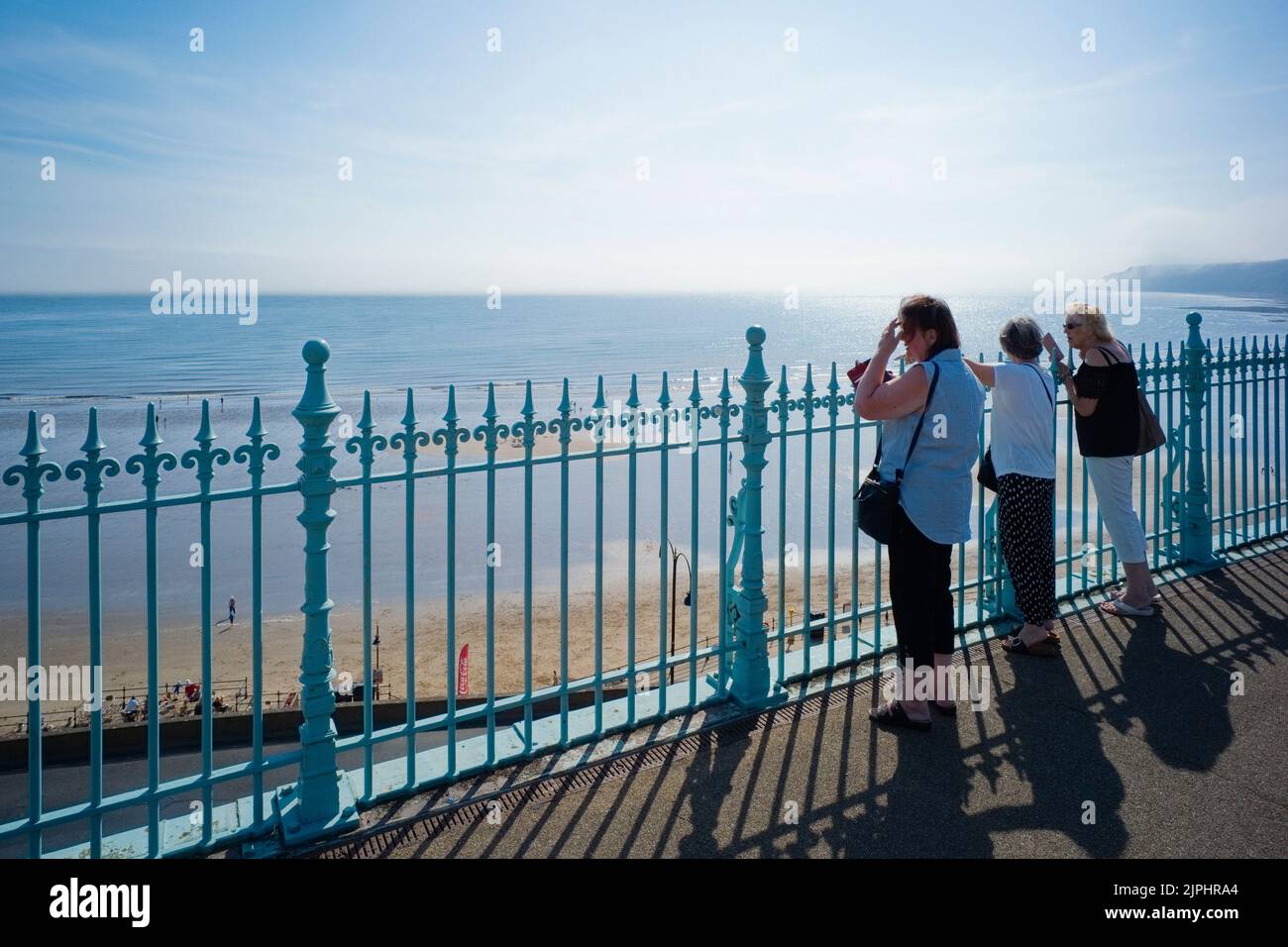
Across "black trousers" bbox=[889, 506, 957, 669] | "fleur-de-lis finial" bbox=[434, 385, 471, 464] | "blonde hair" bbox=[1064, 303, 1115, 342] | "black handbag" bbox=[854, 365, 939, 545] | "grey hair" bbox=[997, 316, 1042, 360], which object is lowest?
"black trousers" bbox=[889, 506, 957, 669]

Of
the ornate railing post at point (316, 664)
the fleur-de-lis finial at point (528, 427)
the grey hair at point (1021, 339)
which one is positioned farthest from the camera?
the grey hair at point (1021, 339)

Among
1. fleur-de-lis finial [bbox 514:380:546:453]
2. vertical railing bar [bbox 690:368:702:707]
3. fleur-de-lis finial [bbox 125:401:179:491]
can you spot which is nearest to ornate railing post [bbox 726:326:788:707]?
vertical railing bar [bbox 690:368:702:707]

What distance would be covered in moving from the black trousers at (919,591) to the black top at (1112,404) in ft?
6.78

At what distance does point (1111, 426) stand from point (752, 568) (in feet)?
9.09

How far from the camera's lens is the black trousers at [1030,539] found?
538cm

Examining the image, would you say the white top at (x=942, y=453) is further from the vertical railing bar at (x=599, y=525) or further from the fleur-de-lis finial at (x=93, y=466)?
the fleur-de-lis finial at (x=93, y=466)

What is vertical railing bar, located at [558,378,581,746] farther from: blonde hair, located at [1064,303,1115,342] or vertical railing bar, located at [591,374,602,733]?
blonde hair, located at [1064,303,1115,342]

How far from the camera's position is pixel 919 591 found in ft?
14.8

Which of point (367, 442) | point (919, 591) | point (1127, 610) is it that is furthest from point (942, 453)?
point (1127, 610)

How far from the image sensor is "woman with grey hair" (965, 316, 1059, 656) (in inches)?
206

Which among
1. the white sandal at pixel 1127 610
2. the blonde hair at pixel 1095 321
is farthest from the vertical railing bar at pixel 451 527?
the white sandal at pixel 1127 610

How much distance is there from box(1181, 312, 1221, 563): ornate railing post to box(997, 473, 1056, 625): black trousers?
8.56 feet

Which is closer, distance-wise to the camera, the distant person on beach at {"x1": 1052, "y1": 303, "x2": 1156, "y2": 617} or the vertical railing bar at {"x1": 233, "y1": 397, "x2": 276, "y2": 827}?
the vertical railing bar at {"x1": 233, "y1": 397, "x2": 276, "y2": 827}
